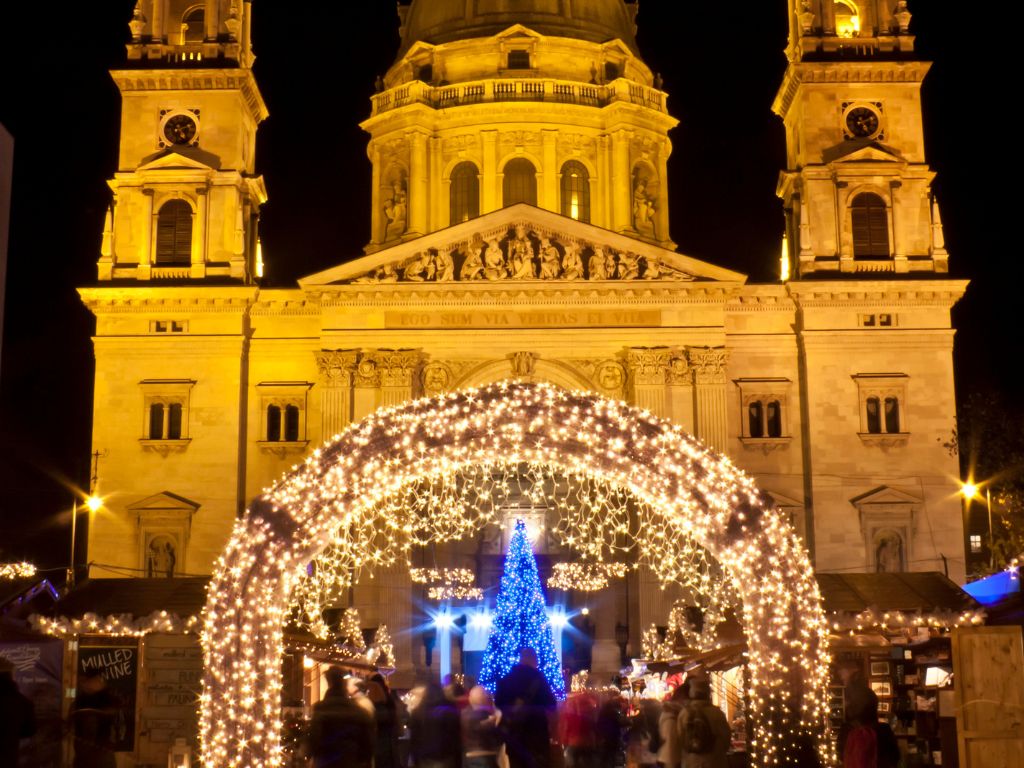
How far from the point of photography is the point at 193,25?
51.7 m

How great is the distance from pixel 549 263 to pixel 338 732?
32907 mm

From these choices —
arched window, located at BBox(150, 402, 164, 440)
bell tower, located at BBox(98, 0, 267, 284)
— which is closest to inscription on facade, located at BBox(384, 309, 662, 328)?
bell tower, located at BBox(98, 0, 267, 284)

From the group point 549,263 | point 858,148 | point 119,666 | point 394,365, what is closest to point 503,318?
point 549,263

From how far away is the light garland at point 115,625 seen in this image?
23516 mm

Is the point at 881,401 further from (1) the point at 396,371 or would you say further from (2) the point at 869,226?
(1) the point at 396,371

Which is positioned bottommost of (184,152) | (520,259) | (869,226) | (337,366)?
(337,366)

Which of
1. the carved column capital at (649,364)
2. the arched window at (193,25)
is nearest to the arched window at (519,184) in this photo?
the arched window at (193,25)

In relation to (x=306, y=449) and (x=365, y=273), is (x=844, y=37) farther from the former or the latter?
(x=306, y=449)

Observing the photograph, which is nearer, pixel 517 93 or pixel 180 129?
pixel 180 129

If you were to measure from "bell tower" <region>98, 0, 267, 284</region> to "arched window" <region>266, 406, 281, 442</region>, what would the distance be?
4.14m

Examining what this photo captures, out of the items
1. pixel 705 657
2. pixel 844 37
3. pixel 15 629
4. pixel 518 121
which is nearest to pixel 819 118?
pixel 844 37

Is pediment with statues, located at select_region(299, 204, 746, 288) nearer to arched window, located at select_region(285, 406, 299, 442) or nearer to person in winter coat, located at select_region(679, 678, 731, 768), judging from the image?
arched window, located at select_region(285, 406, 299, 442)

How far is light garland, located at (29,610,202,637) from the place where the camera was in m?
23.5

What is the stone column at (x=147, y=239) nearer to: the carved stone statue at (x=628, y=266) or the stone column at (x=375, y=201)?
the stone column at (x=375, y=201)
